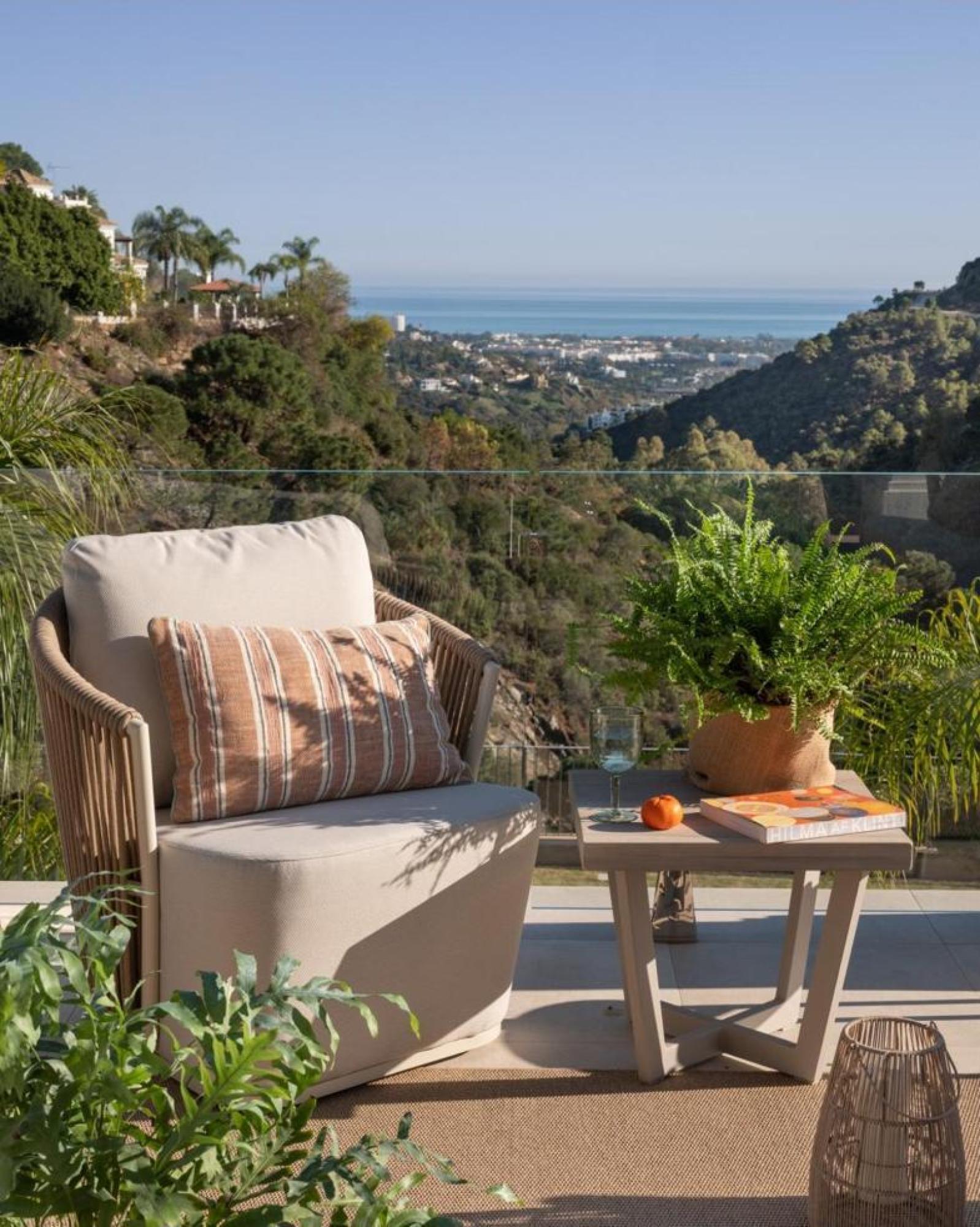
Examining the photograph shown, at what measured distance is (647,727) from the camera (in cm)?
346

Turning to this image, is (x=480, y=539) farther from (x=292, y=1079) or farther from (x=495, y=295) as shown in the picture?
(x=495, y=295)

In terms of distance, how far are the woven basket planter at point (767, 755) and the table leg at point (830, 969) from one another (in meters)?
0.20

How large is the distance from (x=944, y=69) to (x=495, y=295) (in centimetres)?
2548

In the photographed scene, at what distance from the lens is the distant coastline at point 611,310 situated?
4675 cm

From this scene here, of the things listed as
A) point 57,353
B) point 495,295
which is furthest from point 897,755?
point 495,295

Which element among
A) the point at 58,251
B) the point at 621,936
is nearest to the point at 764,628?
the point at 621,936

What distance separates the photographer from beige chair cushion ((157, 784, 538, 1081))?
232 centimetres

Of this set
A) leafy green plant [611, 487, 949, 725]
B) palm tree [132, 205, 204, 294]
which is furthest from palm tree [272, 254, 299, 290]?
leafy green plant [611, 487, 949, 725]

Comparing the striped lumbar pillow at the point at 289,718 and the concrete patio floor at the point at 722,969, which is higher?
the striped lumbar pillow at the point at 289,718

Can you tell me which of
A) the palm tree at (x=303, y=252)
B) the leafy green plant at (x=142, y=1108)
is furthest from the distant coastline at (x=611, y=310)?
the leafy green plant at (x=142, y=1108)

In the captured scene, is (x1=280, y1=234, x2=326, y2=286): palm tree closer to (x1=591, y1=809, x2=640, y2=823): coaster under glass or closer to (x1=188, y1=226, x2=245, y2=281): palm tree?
(x1=188, y1=226, x2=245, y2=281): palm tree

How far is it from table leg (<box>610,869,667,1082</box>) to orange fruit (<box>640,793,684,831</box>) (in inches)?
3.5

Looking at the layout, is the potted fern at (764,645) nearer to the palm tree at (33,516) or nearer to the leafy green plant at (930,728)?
the leafy green plant at (930,728)

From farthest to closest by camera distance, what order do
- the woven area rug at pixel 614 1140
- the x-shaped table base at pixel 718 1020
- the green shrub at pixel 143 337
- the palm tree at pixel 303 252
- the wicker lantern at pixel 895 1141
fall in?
1. the palm tree at pixel 303 252
2. the green shrub at pixel 143 337
3. the x-shaped table base at pixel 718 1020
4. the woven area rug at pixel 614 1140
5. the wicker lantern at pixel 895 1141
